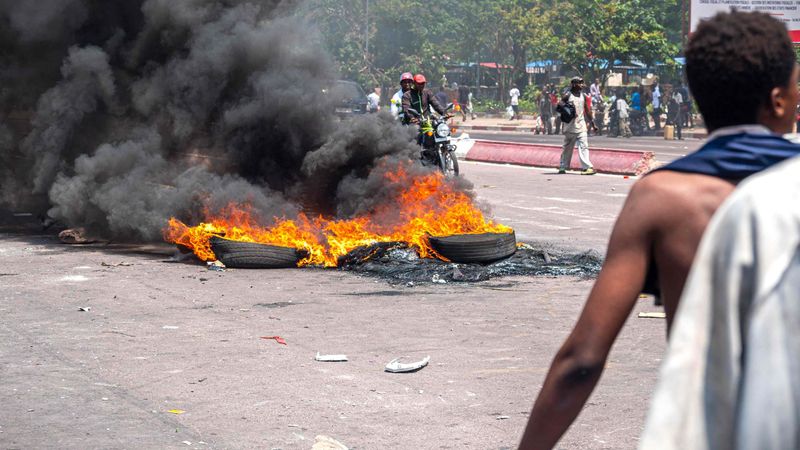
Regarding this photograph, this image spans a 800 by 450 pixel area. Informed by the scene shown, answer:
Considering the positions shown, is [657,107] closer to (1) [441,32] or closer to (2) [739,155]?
(1) [441,32]

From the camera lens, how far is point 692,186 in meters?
2.41

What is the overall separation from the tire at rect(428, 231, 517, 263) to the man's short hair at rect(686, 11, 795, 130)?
803cm

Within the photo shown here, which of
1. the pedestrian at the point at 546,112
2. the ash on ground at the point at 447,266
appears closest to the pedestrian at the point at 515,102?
the pedestrian at the point at 546,112

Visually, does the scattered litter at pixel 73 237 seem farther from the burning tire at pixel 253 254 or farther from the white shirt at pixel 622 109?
the white shirt at pixel 622 109

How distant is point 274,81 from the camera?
43.0 feet

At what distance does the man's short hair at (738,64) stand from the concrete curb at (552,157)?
19482mm

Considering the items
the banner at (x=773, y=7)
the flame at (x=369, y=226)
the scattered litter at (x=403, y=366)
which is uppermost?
the banner at (x=773, y=7)

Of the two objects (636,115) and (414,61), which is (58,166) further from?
(414,61)

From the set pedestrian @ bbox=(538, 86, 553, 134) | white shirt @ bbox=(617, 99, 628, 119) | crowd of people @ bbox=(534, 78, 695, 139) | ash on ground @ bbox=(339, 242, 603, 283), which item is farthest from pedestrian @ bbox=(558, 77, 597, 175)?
pedestrian @ bbox=(538, 86, 553, 134)

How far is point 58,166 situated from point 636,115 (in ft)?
98.1

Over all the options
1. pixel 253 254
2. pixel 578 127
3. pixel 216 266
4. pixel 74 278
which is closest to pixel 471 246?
pixel 253 254

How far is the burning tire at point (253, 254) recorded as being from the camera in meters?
10.7

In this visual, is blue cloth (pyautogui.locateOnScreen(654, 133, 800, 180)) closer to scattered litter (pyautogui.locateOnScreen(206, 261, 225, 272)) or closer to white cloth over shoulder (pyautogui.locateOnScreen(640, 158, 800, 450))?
white cloth over shoulder (pyautogui.locateOnScreen(640, 158, 800, 450))

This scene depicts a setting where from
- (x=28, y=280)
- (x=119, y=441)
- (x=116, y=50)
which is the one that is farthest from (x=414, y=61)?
(x=119, y=441)
